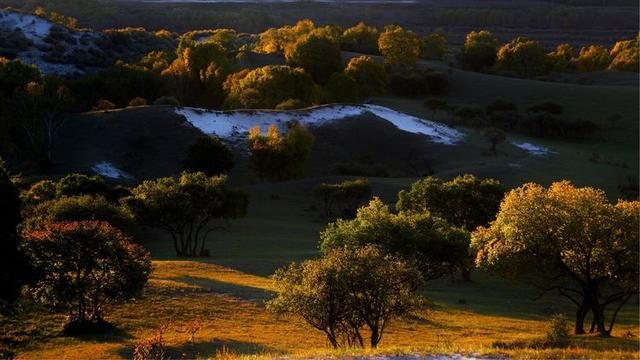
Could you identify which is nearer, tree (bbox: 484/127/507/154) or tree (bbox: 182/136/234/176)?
tree (bbox: 182/136/234/176)

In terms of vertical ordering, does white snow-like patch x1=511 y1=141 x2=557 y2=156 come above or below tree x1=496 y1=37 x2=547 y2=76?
below

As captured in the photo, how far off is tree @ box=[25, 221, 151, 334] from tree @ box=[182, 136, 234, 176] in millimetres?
43206

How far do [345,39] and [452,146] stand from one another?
99753 mm

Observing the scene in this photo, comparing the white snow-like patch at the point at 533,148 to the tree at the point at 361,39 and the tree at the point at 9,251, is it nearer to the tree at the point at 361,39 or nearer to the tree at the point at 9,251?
the tree at the point at 9,251

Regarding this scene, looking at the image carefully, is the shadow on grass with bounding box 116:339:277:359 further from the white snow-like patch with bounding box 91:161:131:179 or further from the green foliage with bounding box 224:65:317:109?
the green foliage with bounding box 224:65:317:109

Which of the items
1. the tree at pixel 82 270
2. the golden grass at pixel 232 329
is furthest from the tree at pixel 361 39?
the tree at pixel 82 270

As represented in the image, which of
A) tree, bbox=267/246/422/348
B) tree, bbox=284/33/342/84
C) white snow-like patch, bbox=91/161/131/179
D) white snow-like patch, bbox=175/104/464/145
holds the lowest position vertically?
tree, bbox=267/246/422/348

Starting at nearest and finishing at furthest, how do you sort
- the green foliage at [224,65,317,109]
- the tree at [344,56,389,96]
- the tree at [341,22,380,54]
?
the green foliage at [224,65,317,109], the tree at [344,56,389,96], the tree at [341,22,380,54]

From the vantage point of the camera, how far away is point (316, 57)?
460 feet

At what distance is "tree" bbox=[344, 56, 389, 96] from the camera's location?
13175cm

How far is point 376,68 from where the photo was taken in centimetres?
13350

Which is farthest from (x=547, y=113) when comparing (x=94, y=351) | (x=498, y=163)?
(x=94, y=351)

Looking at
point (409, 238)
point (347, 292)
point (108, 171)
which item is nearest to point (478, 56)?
point (108, 171)

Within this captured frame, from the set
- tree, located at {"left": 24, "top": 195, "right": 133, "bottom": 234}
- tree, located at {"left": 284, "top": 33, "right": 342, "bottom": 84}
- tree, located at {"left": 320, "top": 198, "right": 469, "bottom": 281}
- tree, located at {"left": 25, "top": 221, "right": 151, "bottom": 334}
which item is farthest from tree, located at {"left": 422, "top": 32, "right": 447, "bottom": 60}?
tree, located at {"left": 25, "top": 221, "right": 151, "bottom": 334}
